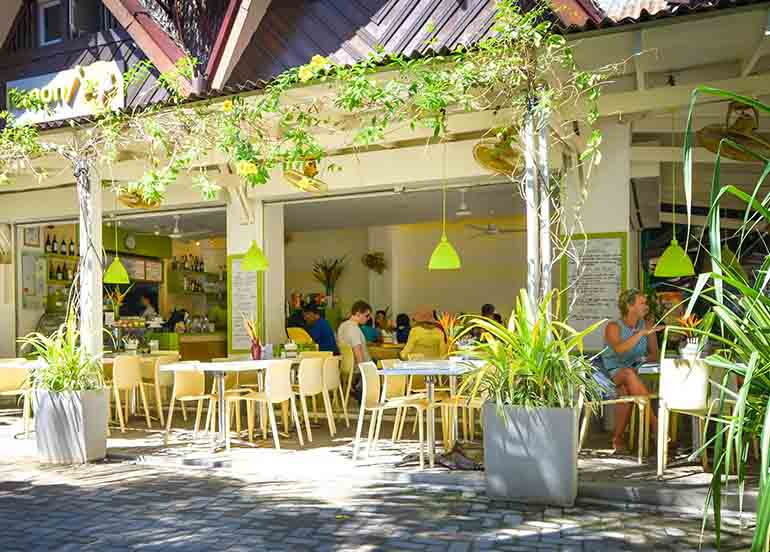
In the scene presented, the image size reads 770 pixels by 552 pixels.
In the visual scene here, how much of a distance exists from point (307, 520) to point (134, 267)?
10.2 meters

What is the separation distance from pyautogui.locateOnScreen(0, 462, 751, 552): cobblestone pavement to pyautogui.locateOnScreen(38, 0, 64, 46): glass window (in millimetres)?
6157

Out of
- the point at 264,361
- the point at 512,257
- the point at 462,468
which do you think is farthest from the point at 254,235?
the point at 512,257

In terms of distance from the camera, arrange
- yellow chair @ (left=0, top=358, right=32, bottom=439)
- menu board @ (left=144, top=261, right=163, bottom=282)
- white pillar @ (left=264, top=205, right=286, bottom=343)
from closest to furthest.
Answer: yellow chair @ (left=0, top=358, right=32, bottom=439) < white pillar @ (left=264, top=205, right=286, bottom=343) < menu board @ (left=144, top=261, right=163, bottom=282)

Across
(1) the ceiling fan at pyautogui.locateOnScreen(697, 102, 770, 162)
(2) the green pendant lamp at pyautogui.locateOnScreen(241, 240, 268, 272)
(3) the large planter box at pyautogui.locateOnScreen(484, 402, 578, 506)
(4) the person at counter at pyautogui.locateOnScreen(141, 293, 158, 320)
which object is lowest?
(3) the large planter box at pyautogui.locateOnScreen(484, 402, 578, 506)

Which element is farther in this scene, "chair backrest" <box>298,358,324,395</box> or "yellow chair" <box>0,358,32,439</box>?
"yellow chair" <box>0,358,32,439</box>

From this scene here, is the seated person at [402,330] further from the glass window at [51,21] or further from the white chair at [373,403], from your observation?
the glass window at [51,21]

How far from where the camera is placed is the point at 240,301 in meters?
10.2

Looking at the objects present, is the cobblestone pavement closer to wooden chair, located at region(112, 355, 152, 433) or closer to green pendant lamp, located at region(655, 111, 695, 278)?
wooden chair, located at region(112, 355, 152, 433)

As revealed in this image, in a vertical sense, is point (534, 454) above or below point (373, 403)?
below

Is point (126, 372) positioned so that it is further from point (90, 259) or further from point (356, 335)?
point (356, 335)

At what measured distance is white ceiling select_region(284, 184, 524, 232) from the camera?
33.5 feet

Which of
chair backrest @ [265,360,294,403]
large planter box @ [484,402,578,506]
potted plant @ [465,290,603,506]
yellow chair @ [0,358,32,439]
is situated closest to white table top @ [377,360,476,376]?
potted plant @ [465,290,603,506]

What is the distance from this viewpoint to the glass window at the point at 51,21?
964 centimetres

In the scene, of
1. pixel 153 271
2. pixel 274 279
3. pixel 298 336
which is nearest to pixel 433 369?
pixel 298 336
